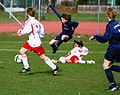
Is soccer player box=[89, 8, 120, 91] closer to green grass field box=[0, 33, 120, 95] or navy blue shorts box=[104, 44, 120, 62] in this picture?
navy blue shorts box=[104, 44, 120, 62]

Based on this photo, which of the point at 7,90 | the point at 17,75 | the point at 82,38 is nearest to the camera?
the point at 7,90

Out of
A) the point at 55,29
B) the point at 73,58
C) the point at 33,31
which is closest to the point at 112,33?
the point at 33,31

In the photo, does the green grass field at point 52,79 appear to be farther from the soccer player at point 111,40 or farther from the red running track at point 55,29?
the red running track at point 55,29

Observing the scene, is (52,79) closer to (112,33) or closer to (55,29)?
(112,33)

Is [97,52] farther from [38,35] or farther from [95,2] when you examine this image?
[95,2]

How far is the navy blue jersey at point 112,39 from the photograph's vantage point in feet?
37.0

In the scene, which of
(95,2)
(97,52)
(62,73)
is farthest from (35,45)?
(95,2)

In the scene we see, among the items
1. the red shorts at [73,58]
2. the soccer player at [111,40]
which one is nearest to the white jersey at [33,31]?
the soccer player at [111,40]

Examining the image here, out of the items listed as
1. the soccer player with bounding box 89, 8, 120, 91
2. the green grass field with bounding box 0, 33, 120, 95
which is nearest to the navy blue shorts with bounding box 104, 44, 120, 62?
the soccer player with bounding box 89, 8, 120, 91

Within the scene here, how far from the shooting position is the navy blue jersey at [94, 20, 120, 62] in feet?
37.0

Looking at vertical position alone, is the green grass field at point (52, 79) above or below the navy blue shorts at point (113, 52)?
below

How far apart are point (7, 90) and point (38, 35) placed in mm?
2885

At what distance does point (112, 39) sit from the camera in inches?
448

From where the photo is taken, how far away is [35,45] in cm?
A: 1380
